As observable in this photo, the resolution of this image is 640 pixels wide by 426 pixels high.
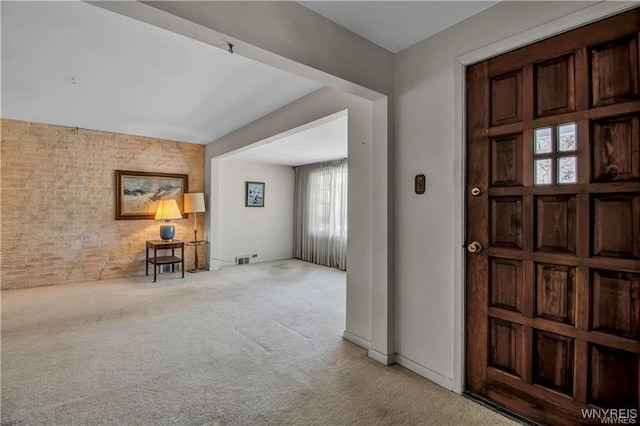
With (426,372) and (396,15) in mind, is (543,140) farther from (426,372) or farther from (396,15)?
(426,372)

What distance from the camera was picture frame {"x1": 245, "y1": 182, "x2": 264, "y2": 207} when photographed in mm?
6840

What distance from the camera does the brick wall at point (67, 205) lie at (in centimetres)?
442

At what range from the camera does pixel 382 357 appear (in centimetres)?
237

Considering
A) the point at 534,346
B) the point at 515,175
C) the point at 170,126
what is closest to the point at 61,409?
the point at 534,346

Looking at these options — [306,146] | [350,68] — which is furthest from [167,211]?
[350,68]

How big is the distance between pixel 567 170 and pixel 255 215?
6078mm

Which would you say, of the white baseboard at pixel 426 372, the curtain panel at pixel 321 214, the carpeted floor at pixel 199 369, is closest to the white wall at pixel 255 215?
the curtain panel at pixel 321 214

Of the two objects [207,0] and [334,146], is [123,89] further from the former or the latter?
[334,146]

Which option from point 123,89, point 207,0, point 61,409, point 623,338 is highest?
point 123,89

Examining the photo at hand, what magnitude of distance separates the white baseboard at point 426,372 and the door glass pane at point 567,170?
142cm

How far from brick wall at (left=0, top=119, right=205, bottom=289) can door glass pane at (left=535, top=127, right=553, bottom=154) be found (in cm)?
566

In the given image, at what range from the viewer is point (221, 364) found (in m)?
2.37

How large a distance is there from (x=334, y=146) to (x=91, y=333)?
4035 millimetres

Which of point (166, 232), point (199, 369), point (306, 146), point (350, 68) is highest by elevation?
point (306, 146)
